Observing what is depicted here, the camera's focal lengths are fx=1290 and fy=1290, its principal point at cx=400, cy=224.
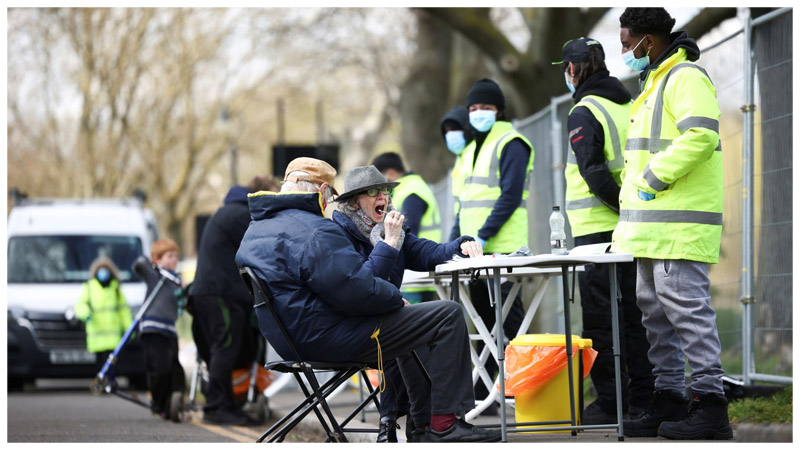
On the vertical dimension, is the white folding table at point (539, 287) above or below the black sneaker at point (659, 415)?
above

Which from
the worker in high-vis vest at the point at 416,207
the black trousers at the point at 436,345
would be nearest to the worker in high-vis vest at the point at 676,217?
the black trousers at the point at 436,345

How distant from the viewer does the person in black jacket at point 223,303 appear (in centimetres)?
991

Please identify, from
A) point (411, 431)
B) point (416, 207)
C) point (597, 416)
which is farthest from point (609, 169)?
point (416, 207)

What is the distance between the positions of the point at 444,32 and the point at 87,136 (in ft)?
50.8

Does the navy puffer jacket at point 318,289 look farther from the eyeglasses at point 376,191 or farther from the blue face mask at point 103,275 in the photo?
the blue face mask at point 103,275

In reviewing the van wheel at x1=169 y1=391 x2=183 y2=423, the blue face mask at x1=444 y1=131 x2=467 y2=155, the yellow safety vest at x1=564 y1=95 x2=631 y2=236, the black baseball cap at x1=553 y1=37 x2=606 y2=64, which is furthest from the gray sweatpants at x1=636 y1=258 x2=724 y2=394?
the van wheel at x1=169 y1=391 x2=183 y2=423

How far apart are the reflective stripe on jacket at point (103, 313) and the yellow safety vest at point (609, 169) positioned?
23.2 feet

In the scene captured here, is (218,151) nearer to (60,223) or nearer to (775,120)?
(60,223)

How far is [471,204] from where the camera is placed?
27.7 ft

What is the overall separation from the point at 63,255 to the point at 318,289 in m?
10.9

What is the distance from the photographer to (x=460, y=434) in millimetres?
6109

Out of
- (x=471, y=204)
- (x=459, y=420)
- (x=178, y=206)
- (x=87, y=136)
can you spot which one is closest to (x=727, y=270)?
(x=471, y=204)

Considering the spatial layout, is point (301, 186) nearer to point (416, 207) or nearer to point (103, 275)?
point (416, 207)

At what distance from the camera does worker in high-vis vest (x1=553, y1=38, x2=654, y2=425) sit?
693 cm
